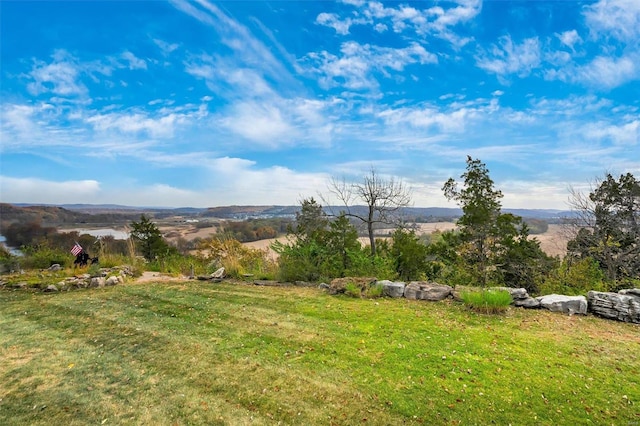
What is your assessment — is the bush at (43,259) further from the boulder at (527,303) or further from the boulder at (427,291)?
the boulder at (527,303)

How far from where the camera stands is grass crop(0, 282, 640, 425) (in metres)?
2.99

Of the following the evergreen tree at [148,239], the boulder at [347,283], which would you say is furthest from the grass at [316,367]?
the evergreen tree at [148,239]

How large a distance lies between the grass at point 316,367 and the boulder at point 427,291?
1.82ft

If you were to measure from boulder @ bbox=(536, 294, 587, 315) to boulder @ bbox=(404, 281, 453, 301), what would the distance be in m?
1.71

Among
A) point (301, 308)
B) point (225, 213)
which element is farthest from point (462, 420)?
point (225, 213)

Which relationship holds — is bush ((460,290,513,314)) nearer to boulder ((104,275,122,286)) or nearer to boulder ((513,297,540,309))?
boulder ((513,297,540,309))

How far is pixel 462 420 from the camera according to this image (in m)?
2.85

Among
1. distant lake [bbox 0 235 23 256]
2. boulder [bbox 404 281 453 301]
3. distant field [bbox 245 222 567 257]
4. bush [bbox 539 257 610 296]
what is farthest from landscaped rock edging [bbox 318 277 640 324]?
distant lake [bbox 0 235 23 256]

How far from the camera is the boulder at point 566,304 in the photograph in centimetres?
Answer: 579

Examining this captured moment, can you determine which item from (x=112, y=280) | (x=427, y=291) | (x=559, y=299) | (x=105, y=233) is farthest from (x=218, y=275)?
(x=105, y=233)

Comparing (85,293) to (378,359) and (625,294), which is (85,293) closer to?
(378,359)

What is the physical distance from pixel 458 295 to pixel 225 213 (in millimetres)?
24171

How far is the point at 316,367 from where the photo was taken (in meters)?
3.82

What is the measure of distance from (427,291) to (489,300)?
1.32 m
